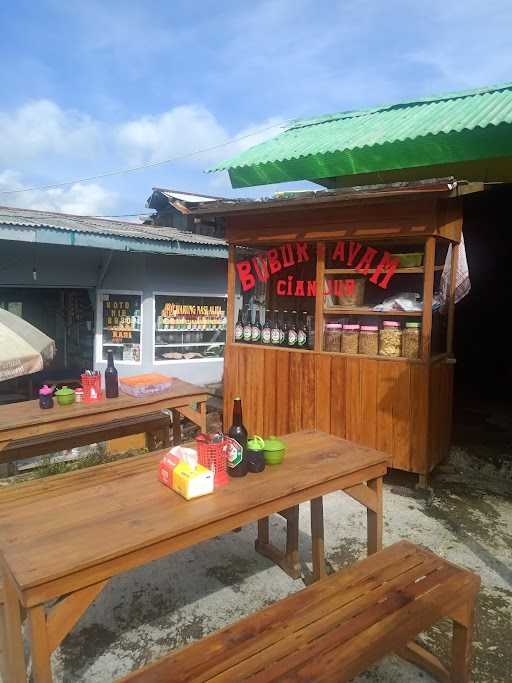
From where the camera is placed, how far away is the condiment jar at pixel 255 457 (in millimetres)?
2670

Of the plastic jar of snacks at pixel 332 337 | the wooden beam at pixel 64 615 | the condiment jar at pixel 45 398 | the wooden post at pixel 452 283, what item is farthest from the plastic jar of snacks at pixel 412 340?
the wooden beam at pixel 64 615

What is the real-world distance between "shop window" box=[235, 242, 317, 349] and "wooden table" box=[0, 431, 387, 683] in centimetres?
266

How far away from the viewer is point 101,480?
8.37ft

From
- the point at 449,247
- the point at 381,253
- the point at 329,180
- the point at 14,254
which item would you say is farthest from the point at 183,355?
the point at 449,247

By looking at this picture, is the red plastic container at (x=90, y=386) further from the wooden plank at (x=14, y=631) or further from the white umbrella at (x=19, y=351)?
the wooden plank at (x=14, y=631)

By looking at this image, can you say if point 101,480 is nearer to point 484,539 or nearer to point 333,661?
point 333,661

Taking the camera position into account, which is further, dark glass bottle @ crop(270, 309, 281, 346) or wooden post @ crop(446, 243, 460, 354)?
dark glass bottle @ crop(270, 309, 281, 346)

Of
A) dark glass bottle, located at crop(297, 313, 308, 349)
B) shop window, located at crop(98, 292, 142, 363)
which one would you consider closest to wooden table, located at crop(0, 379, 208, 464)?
dark glass bottle, located at crop(297, 313, 308, 349)

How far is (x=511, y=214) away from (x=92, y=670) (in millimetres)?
8199

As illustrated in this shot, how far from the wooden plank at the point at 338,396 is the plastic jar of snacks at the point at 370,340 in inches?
9.5

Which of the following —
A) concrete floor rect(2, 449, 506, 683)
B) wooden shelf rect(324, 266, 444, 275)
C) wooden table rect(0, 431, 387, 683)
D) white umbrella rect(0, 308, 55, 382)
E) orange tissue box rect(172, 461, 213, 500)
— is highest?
wooden shelf rect(324, 266, 444, 275)

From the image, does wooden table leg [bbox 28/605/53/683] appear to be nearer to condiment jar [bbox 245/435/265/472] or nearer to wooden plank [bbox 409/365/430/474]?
condiment jar [bbox 245/435/265/472]

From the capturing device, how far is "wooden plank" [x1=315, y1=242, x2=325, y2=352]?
5113 mm

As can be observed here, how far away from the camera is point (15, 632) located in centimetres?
194
